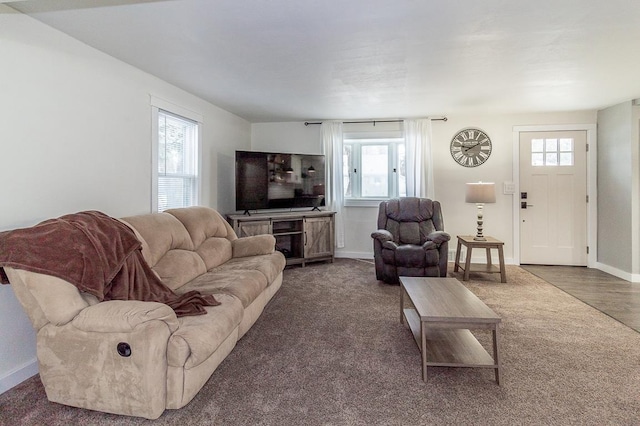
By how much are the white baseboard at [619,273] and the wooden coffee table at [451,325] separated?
3286 millimetres

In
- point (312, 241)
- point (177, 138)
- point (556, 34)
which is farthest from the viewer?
point (312, 241)

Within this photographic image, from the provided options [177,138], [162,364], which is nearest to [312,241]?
[177,138]

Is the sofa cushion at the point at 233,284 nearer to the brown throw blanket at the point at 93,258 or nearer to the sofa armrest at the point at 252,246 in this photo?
the brown throw blanket at the point at 93,258

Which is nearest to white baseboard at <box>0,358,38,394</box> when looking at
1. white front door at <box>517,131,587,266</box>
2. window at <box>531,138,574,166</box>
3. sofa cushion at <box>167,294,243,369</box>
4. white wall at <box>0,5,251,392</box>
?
white wall at <box>0,5,251,392</box>

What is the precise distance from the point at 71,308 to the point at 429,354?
6.67 ft

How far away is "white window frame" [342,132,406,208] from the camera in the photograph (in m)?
5.36

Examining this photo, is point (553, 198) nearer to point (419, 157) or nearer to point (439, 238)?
point (419, 157)

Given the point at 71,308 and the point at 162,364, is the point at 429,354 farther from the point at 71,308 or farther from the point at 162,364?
the point at 71,308

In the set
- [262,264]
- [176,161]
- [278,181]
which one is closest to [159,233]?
[262,264]

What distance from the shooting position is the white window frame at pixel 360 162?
211 inches

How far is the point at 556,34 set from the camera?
2.35 m

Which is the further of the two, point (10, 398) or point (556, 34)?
point (556, 34)

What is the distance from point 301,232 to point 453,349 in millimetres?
3025

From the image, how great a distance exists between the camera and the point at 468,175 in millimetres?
5137
